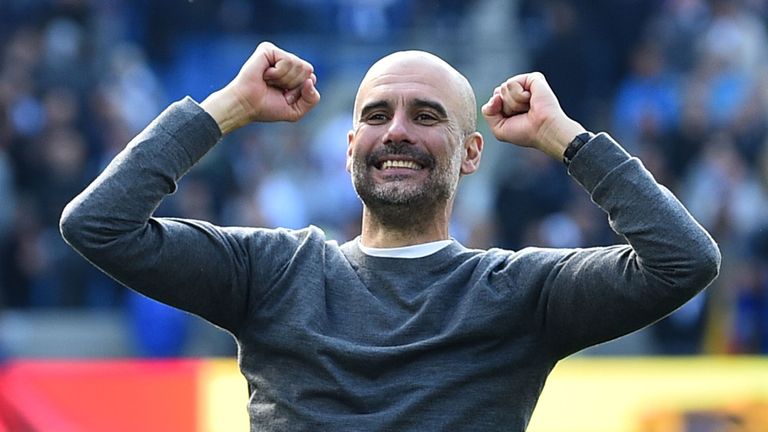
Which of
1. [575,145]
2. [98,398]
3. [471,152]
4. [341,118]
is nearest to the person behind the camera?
[575,145]

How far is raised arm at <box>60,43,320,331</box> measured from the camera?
10.8 ft

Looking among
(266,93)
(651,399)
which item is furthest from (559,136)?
(651,399)

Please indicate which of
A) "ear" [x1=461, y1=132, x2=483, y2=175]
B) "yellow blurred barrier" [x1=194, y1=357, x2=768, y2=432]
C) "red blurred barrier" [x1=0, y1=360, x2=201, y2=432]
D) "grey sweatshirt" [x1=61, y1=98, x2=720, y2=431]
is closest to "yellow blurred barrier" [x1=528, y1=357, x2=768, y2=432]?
"yellow blurred barrier" [x1=194, y1=357, x2=768, y2=432]

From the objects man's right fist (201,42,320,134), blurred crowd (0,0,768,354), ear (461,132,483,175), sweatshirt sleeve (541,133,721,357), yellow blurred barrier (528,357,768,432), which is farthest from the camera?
blurred crowd (0,0,768,354)

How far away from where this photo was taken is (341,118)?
36.3ft

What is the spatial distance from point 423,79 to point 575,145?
402 millimetres

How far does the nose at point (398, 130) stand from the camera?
3471mm

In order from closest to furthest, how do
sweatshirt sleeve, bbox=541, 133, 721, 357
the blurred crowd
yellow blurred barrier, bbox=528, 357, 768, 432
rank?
sweatshirt sleeve, bbox=541, 133, 721, 357
yellow blurred barrier, bbox=528, 357, 768, 432
the blurred crowd

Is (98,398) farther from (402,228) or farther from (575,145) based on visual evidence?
(575,145)

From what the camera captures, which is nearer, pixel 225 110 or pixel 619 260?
pixel 619 260

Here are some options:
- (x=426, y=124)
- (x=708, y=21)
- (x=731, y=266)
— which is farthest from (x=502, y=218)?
(x=426, y=124)

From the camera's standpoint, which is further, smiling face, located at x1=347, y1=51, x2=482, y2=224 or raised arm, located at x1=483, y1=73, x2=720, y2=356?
smiling face, located at x1=347, y1=51, x2=482, y2=224

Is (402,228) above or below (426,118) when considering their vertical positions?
below

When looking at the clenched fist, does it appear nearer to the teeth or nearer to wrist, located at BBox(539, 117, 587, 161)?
wrist, located at BBox(539, 117, 587, 161)
